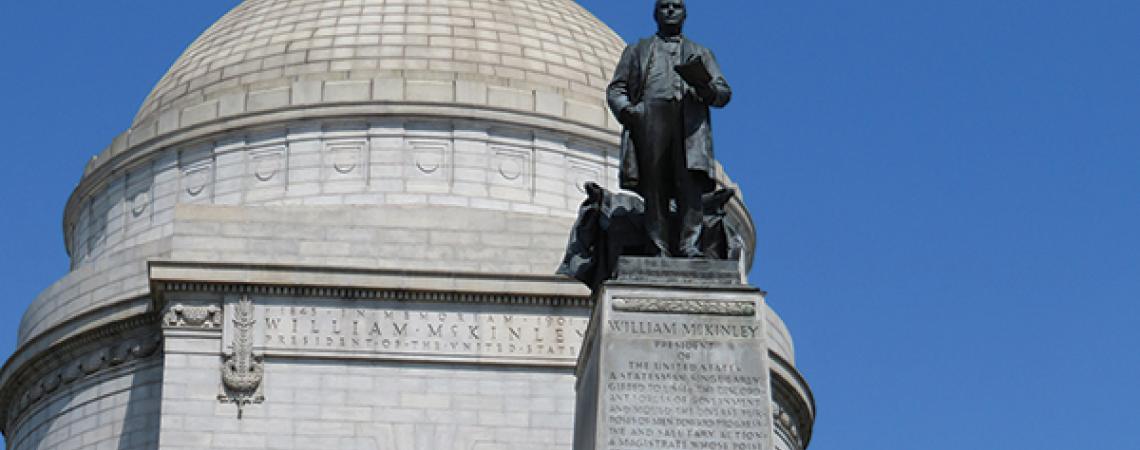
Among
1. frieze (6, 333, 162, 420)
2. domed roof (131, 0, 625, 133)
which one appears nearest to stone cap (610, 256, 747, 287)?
frieze (6, 333, 162, 420)

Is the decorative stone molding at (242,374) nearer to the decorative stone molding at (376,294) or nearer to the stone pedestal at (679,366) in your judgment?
the decorative stone molding at (376,294)

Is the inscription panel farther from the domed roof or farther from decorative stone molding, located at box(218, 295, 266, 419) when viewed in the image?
the domed roof

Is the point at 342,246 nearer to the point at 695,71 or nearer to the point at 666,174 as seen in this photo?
the point at 666,174

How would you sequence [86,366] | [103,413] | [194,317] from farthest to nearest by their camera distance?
[86,366]
[103,413]
[194,317]

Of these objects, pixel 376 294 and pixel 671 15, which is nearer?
pixel 671 15

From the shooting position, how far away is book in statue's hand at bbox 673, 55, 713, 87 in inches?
748

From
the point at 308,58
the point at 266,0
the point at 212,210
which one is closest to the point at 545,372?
the point at 212,210

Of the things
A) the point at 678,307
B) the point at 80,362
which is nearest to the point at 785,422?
the point at 80,362

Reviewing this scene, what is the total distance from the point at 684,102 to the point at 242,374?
64.8 feet

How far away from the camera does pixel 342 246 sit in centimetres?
4009

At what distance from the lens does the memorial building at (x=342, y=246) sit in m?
37.8

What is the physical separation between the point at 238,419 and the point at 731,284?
2029 cm

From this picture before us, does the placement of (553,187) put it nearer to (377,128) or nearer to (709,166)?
(377,128)

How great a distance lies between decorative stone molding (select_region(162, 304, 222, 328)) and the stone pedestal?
20448 mm
